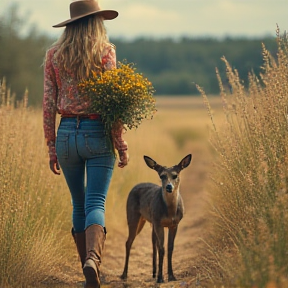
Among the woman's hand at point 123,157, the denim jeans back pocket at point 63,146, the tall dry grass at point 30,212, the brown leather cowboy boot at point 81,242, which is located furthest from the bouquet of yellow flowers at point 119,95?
the tall dry grass at point 30,212

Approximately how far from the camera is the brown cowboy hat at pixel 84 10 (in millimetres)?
7254

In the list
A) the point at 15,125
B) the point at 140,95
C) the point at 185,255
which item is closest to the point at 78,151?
the point at 140,95

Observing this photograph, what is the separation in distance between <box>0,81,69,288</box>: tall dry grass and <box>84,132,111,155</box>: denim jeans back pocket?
102cm

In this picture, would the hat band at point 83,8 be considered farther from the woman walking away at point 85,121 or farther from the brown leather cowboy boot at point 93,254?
the brown leather cowboy boot at point 93,254

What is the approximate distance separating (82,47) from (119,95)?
55 cm

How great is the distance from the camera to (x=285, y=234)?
605 centimetres

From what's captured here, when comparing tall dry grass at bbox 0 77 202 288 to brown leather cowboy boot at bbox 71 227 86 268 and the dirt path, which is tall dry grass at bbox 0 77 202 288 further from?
brown leather cowboy boot at bbox 71 227 86 268

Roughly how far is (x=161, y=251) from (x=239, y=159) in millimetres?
1357

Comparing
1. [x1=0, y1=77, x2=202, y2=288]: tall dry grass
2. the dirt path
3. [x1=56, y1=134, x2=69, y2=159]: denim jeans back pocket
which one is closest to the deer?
the dirt path

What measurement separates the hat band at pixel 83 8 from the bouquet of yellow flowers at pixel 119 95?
0.56 metres

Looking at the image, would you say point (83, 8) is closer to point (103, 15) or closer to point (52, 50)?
point (103, 15)

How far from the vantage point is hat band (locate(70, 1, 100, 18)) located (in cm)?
730

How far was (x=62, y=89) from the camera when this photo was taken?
24.1 ft

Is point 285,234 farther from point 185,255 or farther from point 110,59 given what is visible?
point 185,255
